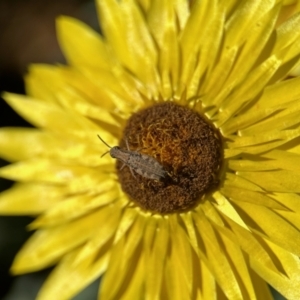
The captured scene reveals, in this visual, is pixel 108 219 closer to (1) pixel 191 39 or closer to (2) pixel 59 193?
(2) pixel 59 193

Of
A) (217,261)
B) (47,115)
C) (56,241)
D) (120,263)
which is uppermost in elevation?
Result: (47,115)

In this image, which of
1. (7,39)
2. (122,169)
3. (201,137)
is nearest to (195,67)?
(201,137)

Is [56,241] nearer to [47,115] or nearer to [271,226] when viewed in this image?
[47,115]

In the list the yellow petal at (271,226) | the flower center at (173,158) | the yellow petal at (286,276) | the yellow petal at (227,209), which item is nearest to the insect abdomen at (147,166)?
the flower center at (173,158)

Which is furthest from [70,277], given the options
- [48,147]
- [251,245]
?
[251,245]

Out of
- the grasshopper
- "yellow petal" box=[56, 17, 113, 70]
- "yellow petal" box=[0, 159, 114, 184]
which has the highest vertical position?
"yellow petal" box=[56, 17, 113, 70]

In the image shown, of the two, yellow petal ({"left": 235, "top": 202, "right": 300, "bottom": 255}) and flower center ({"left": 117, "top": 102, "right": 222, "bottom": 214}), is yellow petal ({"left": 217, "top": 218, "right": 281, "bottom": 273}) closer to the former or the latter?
yellow petal ({"left": 235, "top": 202, "right": 300, "bottom": 255})

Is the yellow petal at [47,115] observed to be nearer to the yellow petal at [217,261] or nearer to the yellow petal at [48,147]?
the yellow petal at [48,147]

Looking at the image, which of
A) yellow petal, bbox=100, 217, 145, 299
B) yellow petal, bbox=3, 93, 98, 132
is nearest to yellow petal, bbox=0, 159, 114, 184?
yellow petal, bbox=3, 93, 98, 132
